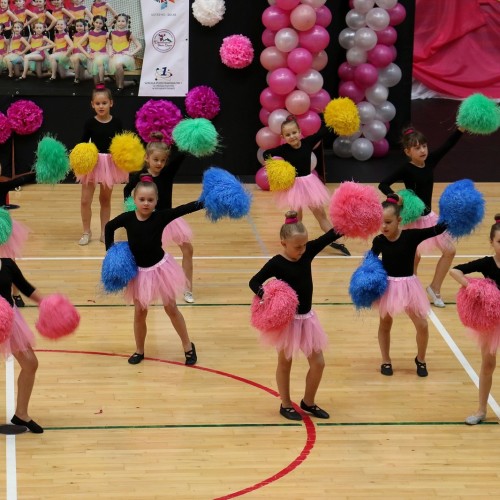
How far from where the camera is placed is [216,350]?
7797 millimetres

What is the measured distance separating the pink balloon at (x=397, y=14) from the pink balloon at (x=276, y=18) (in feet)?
6.78

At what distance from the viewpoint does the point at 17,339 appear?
6.07 m

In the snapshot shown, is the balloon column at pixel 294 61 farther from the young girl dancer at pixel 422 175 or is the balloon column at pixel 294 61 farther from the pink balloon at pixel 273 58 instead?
the young girl dancer at pixel 422 175

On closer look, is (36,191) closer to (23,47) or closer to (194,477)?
(23,47)

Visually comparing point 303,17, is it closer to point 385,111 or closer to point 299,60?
point 299,60

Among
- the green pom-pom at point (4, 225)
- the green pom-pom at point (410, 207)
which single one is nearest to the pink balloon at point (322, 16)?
the green pom-pom at point (410, 207)

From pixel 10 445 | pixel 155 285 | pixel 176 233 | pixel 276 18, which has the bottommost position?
pixel 10 445

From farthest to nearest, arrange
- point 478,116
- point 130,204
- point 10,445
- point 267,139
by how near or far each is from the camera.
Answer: point 267,139 → point 478,116 → point 130,204 → point 10,445

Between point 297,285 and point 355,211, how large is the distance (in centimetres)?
56

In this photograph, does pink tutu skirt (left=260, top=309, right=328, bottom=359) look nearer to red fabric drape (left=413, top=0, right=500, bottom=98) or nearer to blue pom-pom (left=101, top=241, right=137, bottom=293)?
blue pom-pom (left=101, top=241, right=137, bottom=293)

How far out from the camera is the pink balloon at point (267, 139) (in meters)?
12.3

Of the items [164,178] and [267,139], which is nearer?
[164,178]

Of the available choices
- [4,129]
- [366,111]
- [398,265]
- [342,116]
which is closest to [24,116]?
[4,129]

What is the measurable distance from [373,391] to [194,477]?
5.49ft
